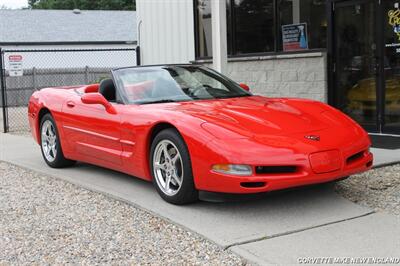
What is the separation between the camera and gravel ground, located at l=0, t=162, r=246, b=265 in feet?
13.1

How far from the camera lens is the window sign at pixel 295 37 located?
10.3 metres

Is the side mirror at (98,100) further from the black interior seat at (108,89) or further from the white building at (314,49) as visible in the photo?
the white building at (314,49)

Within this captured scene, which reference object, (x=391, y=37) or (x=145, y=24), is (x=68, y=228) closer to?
(x=391, y=37)

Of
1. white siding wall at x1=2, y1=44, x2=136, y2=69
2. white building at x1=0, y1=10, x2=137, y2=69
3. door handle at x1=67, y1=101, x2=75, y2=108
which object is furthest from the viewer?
white building at x1=0, y1=10, x2=137, y2=69

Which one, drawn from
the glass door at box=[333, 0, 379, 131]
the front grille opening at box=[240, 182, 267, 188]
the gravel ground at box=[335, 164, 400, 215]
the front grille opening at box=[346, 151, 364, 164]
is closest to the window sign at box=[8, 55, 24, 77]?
the glass door at box=[333, 0, 379, 131]

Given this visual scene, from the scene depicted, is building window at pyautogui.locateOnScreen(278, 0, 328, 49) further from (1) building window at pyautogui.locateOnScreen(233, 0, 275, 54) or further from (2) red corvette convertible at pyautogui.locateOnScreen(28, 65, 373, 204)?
(2) red corvette convertible at pyautogui.locateOnScreen(28, 65, 373, 204)

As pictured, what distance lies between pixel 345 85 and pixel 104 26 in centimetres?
2598

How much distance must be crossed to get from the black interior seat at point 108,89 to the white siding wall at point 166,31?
22.3ft

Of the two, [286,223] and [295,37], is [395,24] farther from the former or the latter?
[286,223]

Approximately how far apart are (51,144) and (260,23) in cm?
543

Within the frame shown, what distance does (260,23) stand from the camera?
11.1m

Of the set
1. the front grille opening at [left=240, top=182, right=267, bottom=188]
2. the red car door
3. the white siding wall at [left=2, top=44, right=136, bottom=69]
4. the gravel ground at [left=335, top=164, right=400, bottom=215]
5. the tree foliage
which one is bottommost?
the gravel ground at [left=335, top=164, right=400, bottom=215]

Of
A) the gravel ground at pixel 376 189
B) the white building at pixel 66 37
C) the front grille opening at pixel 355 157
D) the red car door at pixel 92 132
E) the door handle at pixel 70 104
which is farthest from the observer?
the white building at pixel 66 37

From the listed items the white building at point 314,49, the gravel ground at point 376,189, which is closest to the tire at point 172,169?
the gravel ground at point 376,189
